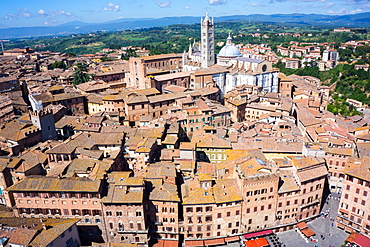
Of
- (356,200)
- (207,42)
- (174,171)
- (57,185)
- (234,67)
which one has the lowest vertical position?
(356,200)

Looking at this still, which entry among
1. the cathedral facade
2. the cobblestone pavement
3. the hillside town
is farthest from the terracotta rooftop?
the cathedral facade

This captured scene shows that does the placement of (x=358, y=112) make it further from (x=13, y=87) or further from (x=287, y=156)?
(x=13, y=87)

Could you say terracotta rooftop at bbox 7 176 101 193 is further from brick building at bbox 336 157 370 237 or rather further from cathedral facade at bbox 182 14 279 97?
cathedral facade at bbox 182 14 279 97

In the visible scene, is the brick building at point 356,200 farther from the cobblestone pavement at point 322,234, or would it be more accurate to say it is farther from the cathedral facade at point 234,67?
the cathedral facade at point 234,67

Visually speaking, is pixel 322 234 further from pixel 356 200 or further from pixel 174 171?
pixel 174 171

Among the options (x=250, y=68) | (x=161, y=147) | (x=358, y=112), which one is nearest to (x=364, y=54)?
(x=358, y=112)

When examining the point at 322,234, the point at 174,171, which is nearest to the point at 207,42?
the point at 174,171
